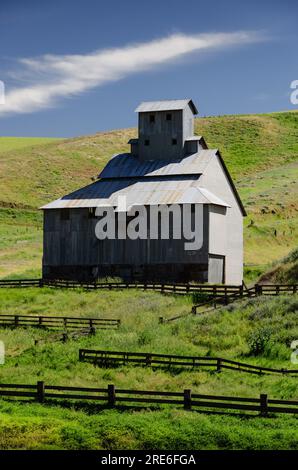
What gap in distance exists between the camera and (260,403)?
25.5 metres

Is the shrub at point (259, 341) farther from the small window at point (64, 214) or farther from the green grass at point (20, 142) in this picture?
the green grass at point (20, 142)

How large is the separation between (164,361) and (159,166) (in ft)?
103

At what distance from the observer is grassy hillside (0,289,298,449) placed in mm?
24031

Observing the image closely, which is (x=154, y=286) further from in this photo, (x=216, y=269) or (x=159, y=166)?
(x=159, y=166)

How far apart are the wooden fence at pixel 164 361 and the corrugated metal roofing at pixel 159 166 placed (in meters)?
27.1

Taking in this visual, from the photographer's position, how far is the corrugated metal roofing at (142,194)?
182 feet

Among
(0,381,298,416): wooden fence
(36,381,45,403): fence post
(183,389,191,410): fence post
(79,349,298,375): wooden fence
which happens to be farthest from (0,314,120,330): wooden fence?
(183,389,191,410): fence post

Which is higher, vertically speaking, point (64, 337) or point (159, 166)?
point (159, 166)

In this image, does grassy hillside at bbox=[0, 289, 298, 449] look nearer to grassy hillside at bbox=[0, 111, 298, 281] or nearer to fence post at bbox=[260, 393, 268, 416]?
fence post at bbox=[260, 393, 268, 416]

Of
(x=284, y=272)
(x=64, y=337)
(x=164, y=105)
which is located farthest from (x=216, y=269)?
(x=64, y=337)

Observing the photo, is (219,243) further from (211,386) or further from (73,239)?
(211,386)

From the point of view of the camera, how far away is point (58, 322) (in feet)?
133

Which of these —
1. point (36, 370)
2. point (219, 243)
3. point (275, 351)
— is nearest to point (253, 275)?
point (219, 243)

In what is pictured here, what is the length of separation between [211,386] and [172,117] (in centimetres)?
3814
